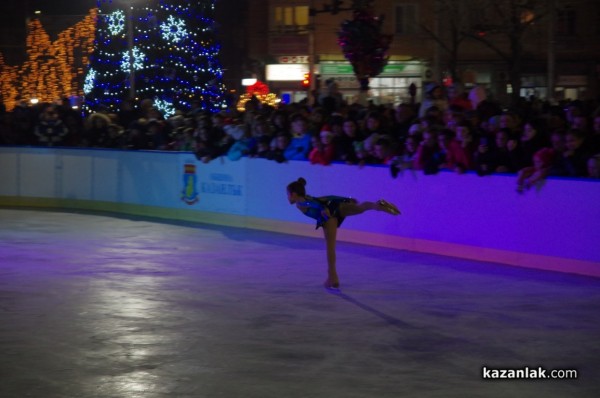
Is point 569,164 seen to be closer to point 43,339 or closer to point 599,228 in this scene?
point 599,228

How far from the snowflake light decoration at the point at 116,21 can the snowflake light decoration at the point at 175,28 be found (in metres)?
1.13

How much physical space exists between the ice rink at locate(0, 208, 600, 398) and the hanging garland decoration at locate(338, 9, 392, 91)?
17.8 ft

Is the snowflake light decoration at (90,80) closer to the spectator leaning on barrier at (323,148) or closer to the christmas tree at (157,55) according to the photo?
the christmas tree at (157,55)

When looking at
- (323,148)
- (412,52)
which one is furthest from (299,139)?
(412,52)

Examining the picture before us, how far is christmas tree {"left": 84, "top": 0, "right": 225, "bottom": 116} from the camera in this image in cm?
2823

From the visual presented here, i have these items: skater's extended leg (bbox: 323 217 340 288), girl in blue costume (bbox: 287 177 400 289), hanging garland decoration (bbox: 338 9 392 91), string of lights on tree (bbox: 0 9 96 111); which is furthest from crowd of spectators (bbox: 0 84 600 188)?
string of lights on tree (bbox: 0 9 96 111)

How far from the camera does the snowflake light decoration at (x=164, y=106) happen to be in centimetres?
2916

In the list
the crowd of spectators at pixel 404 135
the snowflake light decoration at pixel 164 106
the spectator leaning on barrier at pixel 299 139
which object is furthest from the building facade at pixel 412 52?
the spectator leaning on barrier at pixel 299 139

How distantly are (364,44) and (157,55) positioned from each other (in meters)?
11.0

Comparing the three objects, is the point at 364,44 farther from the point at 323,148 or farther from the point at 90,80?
the point at 90,80

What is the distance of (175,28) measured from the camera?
28297 millimetres

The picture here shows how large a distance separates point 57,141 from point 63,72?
A: 31.0 m

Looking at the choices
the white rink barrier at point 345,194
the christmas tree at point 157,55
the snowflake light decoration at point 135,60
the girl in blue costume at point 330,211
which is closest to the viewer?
the girl in blue costume at point 330,211

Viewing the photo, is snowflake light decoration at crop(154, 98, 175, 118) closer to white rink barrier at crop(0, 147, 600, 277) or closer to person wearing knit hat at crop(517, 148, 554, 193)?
white rink barrier at crop(0, 147, 600, 277)
